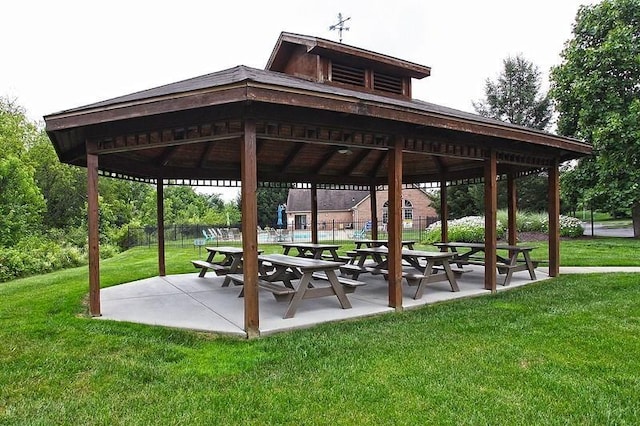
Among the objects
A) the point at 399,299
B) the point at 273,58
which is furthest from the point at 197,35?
the point at 399,299

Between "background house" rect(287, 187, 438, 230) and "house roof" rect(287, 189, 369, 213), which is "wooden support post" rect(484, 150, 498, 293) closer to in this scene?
"background house" rect(287, 187, 438, 230)

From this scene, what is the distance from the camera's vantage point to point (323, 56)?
7.69 meters

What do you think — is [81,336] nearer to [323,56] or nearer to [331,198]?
[323,56]

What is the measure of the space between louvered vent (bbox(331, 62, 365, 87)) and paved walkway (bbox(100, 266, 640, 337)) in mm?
4078

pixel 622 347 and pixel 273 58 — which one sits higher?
pixel 273 58

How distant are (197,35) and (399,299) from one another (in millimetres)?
22269

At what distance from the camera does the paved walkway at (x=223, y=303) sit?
493 centimetres

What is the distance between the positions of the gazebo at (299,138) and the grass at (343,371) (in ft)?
2.85

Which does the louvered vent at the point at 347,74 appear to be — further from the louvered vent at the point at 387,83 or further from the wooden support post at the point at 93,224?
the wooden support post at the point at 93,224

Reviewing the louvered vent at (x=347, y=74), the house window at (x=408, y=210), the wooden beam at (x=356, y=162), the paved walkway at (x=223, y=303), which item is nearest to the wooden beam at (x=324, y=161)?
the wooden beam at (x=356, y=162)

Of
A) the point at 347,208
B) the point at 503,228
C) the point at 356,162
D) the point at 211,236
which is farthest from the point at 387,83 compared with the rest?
the point at 347,208

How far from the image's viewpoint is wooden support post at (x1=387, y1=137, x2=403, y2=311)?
5.56m

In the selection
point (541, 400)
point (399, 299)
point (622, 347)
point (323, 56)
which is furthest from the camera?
point (323, 56)

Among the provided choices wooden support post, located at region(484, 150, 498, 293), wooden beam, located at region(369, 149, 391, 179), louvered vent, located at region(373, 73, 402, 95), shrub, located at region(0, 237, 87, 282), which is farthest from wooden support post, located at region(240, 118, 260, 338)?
shrub, located at region(0, 237, 87, 282)
